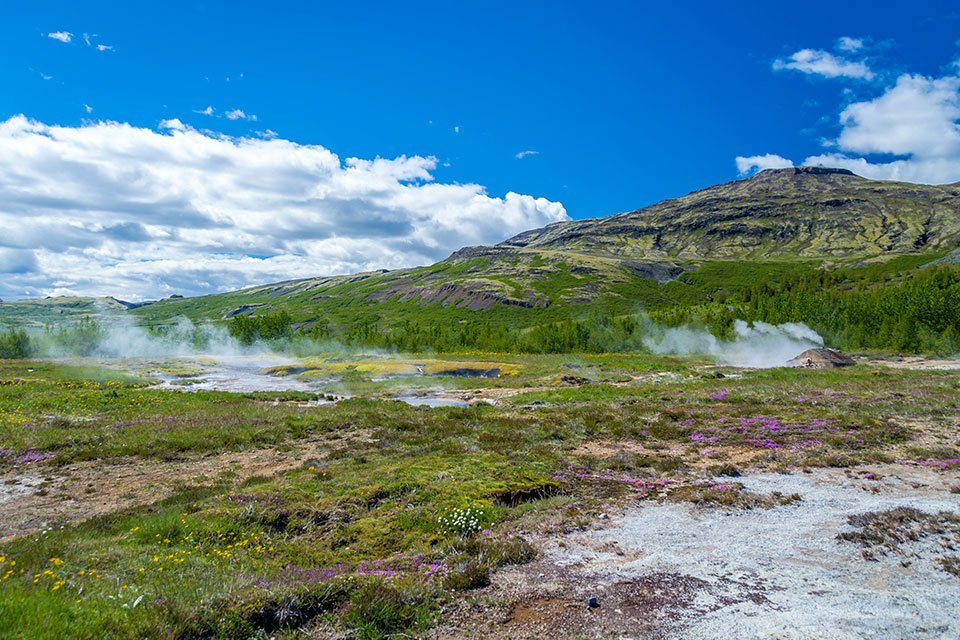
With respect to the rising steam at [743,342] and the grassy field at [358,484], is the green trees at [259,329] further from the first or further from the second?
the grassy field at [358,484]

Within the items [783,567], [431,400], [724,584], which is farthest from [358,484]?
[431,400]

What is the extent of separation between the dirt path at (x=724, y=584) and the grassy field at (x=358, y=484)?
1.00 meters

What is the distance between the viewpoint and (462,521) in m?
12.1

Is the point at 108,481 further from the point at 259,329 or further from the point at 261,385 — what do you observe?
the point at 259,329

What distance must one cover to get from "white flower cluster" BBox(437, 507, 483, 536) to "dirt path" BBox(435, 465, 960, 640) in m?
1.85

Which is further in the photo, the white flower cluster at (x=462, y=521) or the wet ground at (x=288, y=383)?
the wet ground at (x=288, y=383)

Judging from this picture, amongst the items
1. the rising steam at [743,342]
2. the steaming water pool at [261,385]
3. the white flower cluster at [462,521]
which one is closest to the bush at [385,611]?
the white flower cluster at [462,521]

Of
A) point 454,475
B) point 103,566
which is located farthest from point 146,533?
point 454,475

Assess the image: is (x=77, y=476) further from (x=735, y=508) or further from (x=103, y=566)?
(x=735, y=508)

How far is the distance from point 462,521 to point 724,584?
5.95 meters

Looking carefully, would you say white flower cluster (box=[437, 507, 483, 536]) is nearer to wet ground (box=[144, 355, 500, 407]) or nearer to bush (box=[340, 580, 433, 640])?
bush (box=[340, 580, 433, 640])

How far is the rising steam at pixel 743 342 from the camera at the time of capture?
8724 centimetres

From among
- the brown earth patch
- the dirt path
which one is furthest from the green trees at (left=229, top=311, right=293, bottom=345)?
the dirt path

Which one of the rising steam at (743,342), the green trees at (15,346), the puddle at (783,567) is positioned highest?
the green trees at (15,346)
